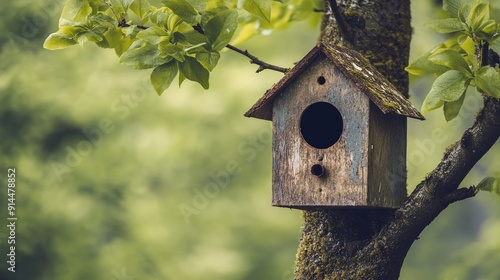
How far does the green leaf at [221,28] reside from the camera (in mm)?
2615

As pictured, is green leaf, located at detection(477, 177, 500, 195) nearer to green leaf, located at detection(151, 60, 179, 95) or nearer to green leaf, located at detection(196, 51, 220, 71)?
green leaf, located at detection(196, 51, 220, 71)

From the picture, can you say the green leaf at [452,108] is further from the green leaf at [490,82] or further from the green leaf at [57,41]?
the green leaf at [57,41]

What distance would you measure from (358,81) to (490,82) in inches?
21.3

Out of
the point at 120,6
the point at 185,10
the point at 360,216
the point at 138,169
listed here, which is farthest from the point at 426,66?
the point at 138,169

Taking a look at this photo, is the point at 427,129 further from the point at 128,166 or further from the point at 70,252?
the point at 70,252

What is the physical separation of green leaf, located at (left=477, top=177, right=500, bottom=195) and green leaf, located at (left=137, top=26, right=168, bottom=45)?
44.5 inches

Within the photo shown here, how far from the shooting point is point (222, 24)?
2.64 meters

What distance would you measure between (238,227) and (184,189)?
28.0 inches

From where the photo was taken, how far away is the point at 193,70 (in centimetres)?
271

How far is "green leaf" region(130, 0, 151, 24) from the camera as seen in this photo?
274cm

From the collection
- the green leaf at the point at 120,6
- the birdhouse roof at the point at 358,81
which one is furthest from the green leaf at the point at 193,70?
the birdhouse roof at the point at 358,81
